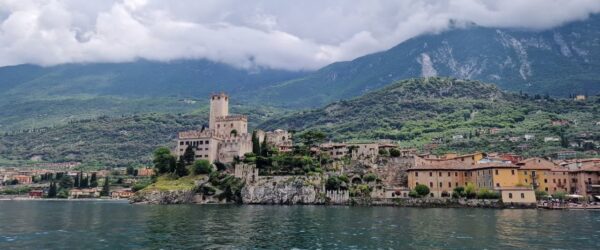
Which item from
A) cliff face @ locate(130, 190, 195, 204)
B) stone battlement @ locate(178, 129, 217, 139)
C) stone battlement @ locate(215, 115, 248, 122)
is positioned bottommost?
cliff face @ locate(130, 190, 195, 204)

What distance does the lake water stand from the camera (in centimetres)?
4409

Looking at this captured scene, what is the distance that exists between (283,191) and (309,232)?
2035 inches

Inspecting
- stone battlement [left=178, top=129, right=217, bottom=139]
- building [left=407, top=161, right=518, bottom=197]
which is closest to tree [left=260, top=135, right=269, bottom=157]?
stone battlement [left=178, top=129, right=217, bottom=139]

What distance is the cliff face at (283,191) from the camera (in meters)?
102

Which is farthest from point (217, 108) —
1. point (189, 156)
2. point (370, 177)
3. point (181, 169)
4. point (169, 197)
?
point (370, 177)

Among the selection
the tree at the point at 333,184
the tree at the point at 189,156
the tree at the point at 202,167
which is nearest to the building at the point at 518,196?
the tree at the point at 333,184

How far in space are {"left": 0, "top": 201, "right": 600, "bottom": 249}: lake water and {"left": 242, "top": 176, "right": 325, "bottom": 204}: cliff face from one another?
3081cm

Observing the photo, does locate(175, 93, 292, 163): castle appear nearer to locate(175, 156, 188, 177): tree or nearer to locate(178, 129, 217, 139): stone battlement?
locate(178, 129, 217, 139): stone battlement

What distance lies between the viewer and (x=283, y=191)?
103562mm

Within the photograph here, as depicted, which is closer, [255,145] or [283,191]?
[283,191]

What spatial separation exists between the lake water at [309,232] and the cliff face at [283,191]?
30808mm

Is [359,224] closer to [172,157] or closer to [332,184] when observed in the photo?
[332,184]

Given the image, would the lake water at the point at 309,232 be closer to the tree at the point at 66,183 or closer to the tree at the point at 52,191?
the tree at the point at 52,191

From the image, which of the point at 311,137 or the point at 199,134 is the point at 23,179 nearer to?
the point at 199,134
